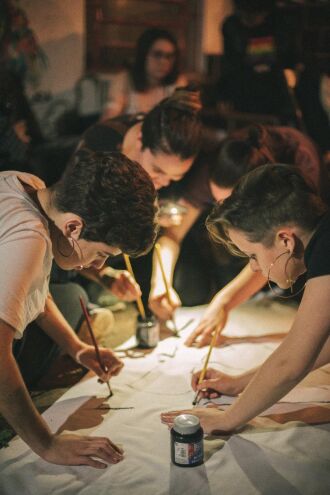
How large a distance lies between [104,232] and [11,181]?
1.09 feet

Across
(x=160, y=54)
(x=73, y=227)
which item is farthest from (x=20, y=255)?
(x=160, y=54)

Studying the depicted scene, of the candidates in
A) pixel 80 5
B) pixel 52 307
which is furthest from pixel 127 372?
pixel 80 5

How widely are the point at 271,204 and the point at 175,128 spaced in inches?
37.6

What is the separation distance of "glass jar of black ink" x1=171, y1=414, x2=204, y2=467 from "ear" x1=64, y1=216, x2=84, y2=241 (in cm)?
63

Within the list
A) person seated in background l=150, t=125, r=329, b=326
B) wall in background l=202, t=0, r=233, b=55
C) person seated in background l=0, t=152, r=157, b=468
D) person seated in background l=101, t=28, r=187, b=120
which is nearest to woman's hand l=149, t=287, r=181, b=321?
person seated in background l=150, t=125, r=329, b=326

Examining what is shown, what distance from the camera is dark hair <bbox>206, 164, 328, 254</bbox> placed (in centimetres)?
172

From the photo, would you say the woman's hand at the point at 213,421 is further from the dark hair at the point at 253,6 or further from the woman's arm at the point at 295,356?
the dark hair at the point at 253,6

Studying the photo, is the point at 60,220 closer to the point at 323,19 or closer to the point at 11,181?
the point at 11,181

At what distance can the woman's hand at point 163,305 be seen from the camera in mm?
2693

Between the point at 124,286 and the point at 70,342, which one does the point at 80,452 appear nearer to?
the point at 70,342

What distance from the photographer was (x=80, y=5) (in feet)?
16.7

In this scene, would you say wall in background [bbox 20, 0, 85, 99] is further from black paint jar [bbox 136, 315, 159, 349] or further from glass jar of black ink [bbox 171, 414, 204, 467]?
glass jar of black ink [bbox 171, 414, 204, 467]

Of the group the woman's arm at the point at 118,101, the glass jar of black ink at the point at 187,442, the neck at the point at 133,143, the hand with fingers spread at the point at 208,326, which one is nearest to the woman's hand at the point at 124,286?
the hand with fingers spread at the point at 208,326

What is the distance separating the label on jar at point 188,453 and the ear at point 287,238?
2.07 ft
